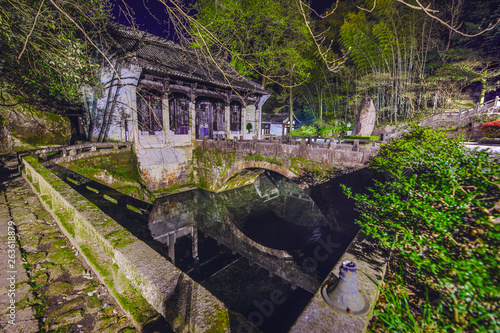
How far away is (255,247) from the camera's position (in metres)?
8.67

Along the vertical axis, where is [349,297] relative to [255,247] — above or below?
above

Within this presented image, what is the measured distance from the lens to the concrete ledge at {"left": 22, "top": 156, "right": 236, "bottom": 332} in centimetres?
179

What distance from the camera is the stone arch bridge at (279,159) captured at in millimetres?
6793

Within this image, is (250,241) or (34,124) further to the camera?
(34,124)

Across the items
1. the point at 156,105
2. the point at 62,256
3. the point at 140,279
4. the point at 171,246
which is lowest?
the point at 171,246

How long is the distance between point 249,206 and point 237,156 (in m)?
3.80

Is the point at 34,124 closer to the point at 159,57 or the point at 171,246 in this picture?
the point at 159,57

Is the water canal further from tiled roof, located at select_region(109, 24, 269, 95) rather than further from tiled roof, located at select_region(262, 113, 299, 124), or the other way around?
tiled roof, located at select_region(262, 113, 299, 124)

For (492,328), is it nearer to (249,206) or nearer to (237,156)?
(237,156)

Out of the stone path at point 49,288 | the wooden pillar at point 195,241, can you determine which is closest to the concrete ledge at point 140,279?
the stone path at point 49,288

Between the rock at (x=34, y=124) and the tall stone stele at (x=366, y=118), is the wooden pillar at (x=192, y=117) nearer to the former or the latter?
the rock at (x=34, y=124)

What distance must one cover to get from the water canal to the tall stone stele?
6.25 meters

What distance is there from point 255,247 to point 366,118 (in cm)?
1067

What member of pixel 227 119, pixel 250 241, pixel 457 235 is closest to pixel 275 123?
pixel 227 119
